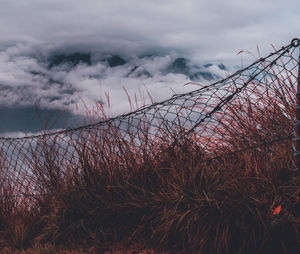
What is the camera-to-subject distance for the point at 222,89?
2293mm

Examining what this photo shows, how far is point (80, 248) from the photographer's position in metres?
2.15

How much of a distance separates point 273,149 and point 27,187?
8.63 feet

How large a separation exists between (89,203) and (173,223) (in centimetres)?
73

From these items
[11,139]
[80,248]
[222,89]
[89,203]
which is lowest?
[80,248]

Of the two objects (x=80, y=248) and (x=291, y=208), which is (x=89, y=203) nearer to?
(x=80, y=248)

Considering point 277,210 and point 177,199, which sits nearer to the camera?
point 277,210

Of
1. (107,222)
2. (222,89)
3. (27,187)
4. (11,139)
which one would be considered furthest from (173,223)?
(11,139)

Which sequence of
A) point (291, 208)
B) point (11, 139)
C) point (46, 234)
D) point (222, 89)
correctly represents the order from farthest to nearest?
point (11, 139) < point (46, 234) < point (222, 89) < point (291, 208)

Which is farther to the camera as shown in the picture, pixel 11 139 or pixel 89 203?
pixel 11 139

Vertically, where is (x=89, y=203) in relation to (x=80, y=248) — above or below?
above

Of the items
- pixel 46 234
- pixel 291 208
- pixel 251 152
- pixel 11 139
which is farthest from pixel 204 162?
pixel 11 139

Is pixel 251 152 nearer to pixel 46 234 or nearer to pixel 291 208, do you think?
pixel 291 208

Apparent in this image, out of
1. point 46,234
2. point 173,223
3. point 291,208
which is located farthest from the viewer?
point 46,234

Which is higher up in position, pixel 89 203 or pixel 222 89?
pixel 222 89
